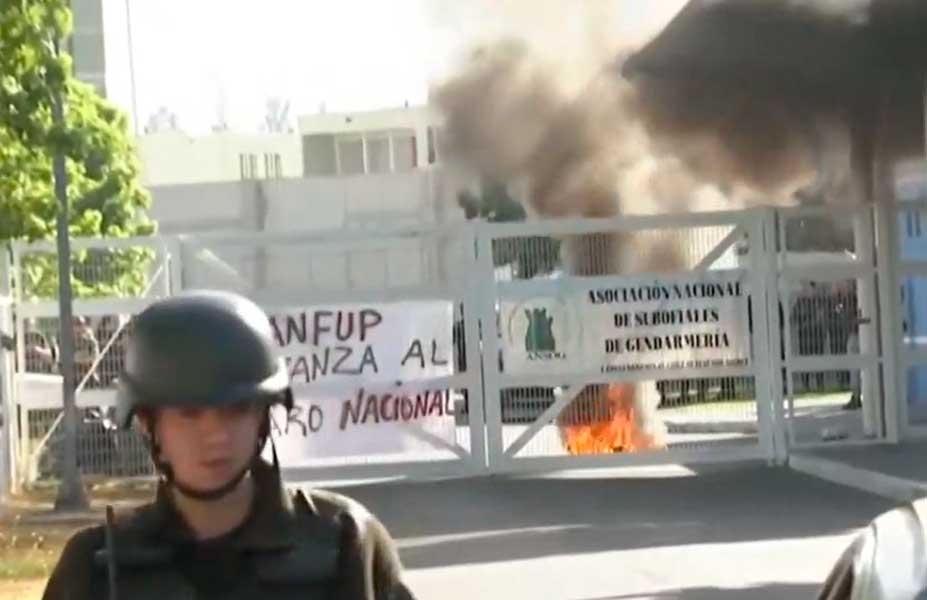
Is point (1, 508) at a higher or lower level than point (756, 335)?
lower

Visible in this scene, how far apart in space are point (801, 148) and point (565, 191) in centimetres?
231

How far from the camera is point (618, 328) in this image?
1667 centimetres

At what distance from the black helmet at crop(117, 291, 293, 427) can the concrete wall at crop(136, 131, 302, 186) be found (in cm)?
5681

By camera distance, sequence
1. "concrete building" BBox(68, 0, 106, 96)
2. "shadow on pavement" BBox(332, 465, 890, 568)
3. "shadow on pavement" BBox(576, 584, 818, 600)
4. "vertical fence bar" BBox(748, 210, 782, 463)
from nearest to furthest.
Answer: "shadow on pavement" BBox(576, 584, 818, 600)
"shadow on pavement" BBox(332, 465, 890, 568)
"vertical fence bar" BBox(748, 210, 782, 463)
"concrete building" BBox(68, 0, 106, 96)

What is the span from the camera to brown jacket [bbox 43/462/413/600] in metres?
2.80

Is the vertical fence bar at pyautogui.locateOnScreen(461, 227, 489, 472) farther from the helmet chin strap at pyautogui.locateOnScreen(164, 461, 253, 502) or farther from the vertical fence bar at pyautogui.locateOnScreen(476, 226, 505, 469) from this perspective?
the helmet chin strap at pyautogui.locateOnScreen(164, 461, 253, 502)

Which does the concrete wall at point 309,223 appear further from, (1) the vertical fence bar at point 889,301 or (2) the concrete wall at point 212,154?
(2) the concrete wall at point 212,154

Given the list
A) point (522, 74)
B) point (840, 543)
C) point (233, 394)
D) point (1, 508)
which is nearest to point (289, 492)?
point (233, 394)

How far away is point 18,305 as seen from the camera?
16.9m

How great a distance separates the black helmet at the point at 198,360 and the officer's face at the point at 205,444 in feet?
0.07

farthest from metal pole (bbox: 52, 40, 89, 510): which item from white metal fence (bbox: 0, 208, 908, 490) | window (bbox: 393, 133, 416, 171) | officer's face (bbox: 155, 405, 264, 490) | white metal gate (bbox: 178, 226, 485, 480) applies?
window (bbox: 393, 133, 416, 171)

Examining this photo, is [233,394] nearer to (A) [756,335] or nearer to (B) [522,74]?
(A) [756,335]

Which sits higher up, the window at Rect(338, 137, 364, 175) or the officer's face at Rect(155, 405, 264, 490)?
the window at Rect(338, 137, 364, 175)

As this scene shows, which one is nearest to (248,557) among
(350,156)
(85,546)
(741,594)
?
(85,546)
